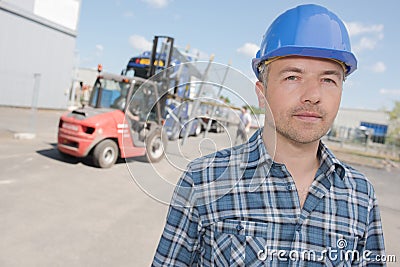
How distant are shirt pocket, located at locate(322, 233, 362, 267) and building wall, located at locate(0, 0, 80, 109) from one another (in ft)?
53.5

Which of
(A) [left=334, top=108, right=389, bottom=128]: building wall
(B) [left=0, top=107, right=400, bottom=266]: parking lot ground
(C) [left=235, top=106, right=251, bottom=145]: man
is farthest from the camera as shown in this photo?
(A) [left=334, top=108, right=389, bottom=128]: building wall

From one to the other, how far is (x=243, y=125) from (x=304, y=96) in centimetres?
24

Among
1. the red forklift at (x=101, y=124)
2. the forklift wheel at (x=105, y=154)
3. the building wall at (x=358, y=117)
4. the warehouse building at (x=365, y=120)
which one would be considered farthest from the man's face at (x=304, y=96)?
the building wall at (x=358, y=117)

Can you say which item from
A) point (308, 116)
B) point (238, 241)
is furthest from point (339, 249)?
point (308, 116)

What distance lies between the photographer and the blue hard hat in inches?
44.4

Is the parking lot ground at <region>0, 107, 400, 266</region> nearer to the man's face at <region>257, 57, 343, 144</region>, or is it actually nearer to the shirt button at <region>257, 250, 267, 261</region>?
the man's face at <region>257, 57, 343, 144</region>

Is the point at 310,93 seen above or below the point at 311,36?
below

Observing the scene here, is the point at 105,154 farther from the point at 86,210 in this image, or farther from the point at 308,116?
the point at 308,116

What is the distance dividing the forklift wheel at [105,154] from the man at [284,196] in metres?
5.66

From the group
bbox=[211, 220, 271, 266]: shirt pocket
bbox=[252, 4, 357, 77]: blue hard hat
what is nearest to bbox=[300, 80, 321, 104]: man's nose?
bbox=[252, 4, 357, 77]: blue hard hat

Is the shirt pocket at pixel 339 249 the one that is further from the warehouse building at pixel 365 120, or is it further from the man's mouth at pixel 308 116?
the warehouse building at pixel 365 120

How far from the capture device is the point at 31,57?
736 inches

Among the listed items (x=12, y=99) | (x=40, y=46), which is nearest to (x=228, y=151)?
(x=12, y=99)

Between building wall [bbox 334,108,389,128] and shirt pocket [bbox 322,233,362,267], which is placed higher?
building wall [bbox 334,108,389,128]
